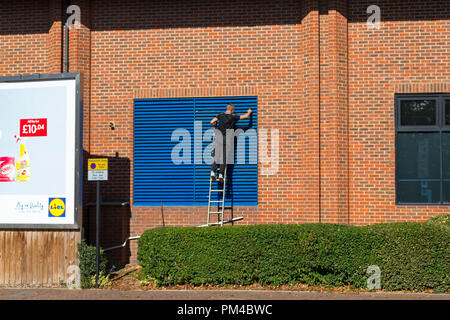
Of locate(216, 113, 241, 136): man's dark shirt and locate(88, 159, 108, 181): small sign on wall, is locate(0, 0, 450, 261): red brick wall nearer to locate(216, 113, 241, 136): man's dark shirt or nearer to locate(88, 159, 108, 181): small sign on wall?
locate(216, 113, 241, 136): man's dark shirt

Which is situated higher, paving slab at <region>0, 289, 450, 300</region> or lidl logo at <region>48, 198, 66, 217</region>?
lidl logo at <region>48, 198, 66, 217</region>

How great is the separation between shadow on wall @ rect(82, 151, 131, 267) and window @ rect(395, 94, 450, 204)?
6698 millimetres

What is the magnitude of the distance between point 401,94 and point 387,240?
13.2 ft

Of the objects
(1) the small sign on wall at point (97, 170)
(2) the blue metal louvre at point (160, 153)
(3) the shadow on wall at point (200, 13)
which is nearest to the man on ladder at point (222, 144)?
(2) the blue metal louvre at point (160, 153)

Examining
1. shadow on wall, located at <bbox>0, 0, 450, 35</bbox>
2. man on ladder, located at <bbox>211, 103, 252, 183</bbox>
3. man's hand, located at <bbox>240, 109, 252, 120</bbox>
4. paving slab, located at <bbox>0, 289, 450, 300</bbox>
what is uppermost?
shadow on wall, located at <bbox>0, 0, 450, 35</bbox>

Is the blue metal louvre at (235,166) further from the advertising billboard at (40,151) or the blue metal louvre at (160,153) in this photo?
the advertising billboard at (40,151)

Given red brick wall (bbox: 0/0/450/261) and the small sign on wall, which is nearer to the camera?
the small sign on wall

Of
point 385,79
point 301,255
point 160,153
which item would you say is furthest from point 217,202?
point 385,79

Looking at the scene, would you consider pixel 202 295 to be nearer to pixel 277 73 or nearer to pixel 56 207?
pixel 56 207

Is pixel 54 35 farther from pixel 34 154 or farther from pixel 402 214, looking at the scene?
pixel 402 214

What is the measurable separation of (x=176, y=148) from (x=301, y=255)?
4.40 meters

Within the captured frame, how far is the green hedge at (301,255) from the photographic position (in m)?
10.0

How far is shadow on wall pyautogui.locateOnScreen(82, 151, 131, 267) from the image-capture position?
1266cm

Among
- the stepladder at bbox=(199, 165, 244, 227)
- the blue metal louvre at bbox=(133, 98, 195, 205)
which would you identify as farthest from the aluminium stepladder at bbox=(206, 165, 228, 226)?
the blue metal louvre at bbox=(133, 98, 195, 205)
